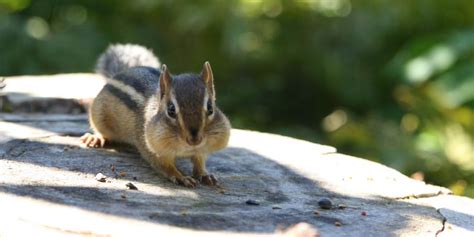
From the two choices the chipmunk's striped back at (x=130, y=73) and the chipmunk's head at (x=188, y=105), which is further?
the chipmunk's striped back at (x=130, y=73)

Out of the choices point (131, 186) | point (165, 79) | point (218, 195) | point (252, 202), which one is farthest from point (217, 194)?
point (165, 79)

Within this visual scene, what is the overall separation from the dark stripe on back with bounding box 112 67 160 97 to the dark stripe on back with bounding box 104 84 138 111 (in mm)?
61

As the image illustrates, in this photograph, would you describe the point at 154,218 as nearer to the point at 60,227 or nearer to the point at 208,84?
the point at 60,227

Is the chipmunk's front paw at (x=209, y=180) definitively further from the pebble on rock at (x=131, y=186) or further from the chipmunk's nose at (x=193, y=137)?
the pebble on rock at (x=131, y=186)

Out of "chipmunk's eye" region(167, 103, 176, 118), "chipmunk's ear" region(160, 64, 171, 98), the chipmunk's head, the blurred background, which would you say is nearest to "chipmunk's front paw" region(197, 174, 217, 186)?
the chipmunk's head

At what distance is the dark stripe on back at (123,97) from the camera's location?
4788 mm

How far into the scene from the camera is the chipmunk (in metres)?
4.09

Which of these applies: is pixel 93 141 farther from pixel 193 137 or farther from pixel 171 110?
pixel 193 137

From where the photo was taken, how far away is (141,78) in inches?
191

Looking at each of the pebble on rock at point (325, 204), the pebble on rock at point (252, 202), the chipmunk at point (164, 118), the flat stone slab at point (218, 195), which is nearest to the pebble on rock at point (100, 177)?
the flat stone slab at point (218, 195)

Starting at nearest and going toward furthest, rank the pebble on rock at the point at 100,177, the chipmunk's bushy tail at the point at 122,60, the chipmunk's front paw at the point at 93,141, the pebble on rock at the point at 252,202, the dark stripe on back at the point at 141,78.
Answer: the pebble on rock at the point at 252,202, the pebble on rock at the point at 100,177, the dark stripe on back at the point at 141,78, the chipmunk's front paw at the point at 93,141, the chipmunk's bushy tail at the point at 122,60

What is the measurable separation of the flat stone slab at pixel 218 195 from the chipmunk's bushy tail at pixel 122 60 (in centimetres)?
54

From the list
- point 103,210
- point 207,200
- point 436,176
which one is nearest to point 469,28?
point 436,176

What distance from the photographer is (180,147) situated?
415cm
